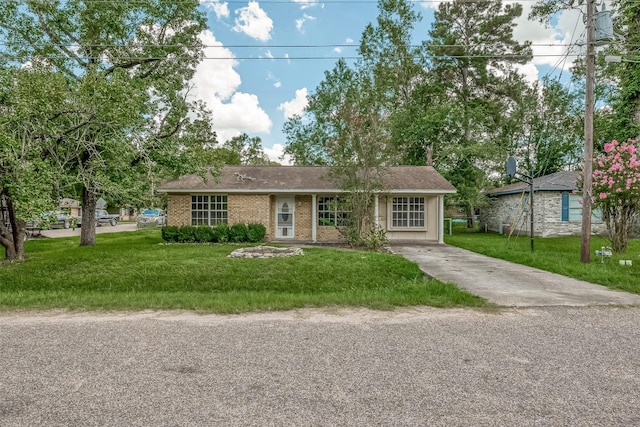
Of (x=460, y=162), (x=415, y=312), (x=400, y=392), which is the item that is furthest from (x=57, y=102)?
(x=460, y=162)

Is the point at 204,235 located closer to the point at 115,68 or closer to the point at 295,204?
the point at 295,204

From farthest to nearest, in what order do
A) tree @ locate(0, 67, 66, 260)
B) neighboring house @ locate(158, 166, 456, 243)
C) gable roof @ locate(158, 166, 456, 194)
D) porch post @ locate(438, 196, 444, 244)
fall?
porch post @ locate(438, 196, 444, 244)
neighboring house @ locate(158, 166, 456, 243)
gable roof @ locate(158, 166, 456, 194)
tree @ locate(0, 67, 66, 260)

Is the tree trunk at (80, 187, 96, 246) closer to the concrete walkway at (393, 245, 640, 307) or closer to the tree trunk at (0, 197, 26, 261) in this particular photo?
the tree trunk at (0, 197, 26, 261)

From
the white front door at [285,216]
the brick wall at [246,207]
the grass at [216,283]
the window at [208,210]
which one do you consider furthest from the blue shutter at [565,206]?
the window at [208,210]

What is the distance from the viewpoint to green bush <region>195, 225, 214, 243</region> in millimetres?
14195

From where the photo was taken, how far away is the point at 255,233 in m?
14.4

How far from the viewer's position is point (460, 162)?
23.0 metres

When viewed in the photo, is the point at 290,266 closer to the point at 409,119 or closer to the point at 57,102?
the point at 57,102

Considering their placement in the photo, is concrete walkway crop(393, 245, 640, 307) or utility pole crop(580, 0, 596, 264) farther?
utility pole crop(580, 0, 596, 264)

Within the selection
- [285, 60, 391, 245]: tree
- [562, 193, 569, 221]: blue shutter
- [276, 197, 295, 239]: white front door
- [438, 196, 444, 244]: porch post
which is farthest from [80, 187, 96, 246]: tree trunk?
[562, 193, 569, 221]: blue shutter

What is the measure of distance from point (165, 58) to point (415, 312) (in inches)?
526

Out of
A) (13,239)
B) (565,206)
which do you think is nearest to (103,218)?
(13,239)

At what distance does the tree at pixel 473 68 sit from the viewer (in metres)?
24.4

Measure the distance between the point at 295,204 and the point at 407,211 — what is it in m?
5.00
